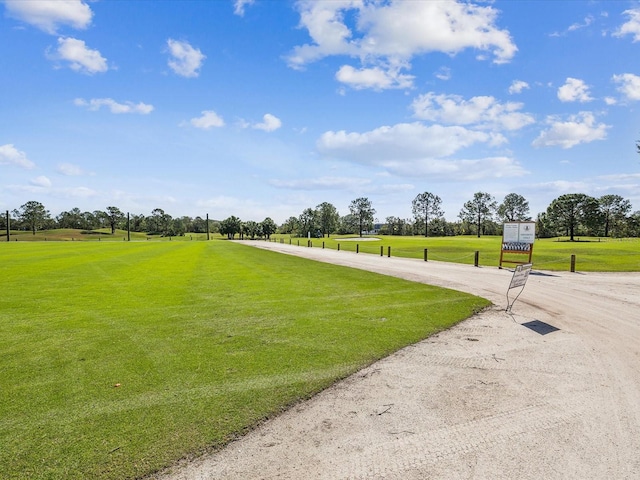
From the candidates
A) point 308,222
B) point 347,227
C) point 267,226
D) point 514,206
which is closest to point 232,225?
point 267,226

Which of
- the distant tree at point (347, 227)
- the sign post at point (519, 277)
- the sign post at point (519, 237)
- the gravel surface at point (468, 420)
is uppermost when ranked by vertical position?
the distant tree at point (347, 227)

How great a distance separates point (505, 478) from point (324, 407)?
212cm

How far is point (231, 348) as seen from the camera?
21.8ft

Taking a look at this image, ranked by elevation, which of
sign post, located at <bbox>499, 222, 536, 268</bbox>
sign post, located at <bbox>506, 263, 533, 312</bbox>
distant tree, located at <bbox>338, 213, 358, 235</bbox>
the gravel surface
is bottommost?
the gravel surface

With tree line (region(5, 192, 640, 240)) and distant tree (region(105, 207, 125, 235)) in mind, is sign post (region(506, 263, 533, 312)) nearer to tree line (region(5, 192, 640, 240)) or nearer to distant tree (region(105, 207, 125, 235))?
tree line (region(5, 192, 640, 240))

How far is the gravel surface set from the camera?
3.46m

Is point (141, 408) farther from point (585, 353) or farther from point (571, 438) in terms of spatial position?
point (585, 353)

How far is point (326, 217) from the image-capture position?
130m

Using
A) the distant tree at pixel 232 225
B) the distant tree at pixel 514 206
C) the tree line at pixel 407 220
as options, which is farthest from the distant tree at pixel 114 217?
the distant tree at pixel 514 206

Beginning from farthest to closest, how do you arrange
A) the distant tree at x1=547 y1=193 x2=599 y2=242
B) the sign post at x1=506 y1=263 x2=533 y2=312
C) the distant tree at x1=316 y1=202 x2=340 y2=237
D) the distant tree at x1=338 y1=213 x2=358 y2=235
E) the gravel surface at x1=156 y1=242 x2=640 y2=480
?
1. the distant tree at x1=338 y1=213 x2=358 y2=235
2. the distant tree at x1=316 y1=202 x2=340 y2=237
3. the distant tree at x1=547 y1=193 x2=599 y2=242
4. the sign post at x1=506 y1=263 x2=533 y2=312
5. the gravel surface at x1=156 y1=242 x2=640 y2=480

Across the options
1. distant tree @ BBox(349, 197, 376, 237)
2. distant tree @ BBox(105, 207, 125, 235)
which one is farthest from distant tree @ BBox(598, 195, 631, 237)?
distant tree @ BBox(105, 207, 125, 235)

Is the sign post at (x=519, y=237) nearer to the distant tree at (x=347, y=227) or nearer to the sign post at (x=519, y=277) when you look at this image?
the sign post at (x=519, y=277)

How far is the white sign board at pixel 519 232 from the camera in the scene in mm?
20298

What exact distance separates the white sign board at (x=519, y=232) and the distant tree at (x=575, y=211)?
71.9 m
